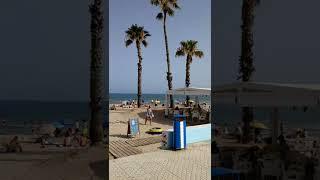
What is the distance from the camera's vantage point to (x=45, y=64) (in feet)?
274

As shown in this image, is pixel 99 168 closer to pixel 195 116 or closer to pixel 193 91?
pixel 195 116

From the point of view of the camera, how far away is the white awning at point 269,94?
6.87 metres

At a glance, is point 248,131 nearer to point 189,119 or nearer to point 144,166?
point 144,166

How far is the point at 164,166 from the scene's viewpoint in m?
10.1

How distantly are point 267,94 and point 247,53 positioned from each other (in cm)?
678

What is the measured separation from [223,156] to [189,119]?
14.6 m

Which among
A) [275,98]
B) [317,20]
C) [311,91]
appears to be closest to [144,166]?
[275,98]

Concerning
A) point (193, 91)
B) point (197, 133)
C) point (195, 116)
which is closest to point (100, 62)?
point (197, 133)

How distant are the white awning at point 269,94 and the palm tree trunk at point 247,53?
544cm

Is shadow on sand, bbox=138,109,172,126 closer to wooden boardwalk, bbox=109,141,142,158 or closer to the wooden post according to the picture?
wooden boardwalk, bbox=109,141,142,158

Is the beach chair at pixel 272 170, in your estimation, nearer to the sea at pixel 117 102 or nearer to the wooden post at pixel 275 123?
the wooden post at pixel 275 123

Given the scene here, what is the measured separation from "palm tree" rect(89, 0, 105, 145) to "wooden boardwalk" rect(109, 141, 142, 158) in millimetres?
1226

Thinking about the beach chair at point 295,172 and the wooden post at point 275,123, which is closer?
the beach chair at point 295,172

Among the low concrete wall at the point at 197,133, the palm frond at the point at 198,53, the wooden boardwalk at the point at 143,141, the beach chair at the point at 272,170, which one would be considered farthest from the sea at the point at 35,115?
the beach chair at the point at 272,170
